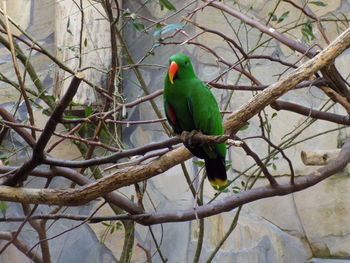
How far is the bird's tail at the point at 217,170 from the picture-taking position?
4.96ft

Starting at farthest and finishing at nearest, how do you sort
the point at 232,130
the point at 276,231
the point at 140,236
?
the point at 140,236 < the point at 276,231 < the point at 232,130

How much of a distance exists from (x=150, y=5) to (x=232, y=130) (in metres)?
1.99

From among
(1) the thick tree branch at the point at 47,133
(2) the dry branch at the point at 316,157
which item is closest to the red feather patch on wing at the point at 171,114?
(1) the thick tree branch at the point at 47,133

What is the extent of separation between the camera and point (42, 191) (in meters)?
1.45

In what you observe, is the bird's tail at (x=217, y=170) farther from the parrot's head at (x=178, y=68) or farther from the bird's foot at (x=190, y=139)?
the parrot's head at (x=178, y=68)

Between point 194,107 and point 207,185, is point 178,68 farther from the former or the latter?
point 207,185

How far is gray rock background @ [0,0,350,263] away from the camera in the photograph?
9.09 ft

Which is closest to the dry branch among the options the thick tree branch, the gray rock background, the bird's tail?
the bird's tail

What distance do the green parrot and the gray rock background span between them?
1.16m

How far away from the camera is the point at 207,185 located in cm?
297

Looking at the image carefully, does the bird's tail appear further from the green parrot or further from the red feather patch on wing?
the red feather patch on wing

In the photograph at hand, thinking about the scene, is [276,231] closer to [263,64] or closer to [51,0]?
[263,64]

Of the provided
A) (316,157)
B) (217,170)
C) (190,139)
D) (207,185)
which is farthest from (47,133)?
(207,185)

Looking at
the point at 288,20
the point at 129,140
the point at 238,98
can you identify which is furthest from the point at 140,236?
the point at 288,20
